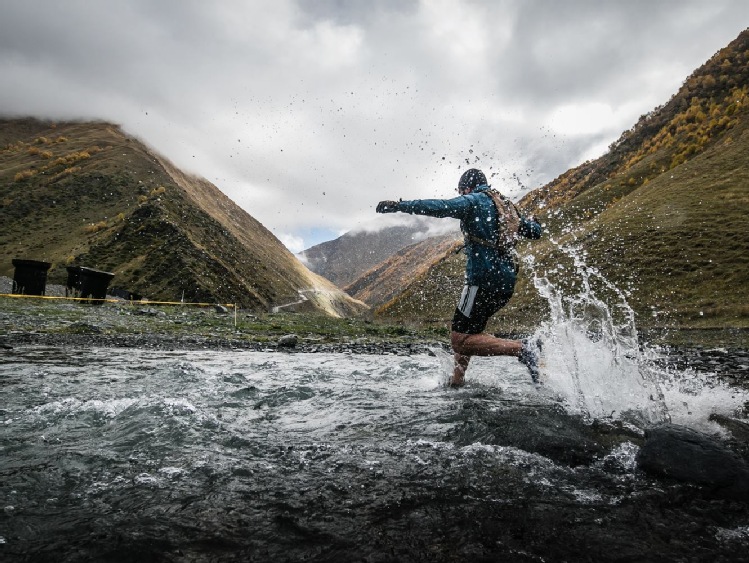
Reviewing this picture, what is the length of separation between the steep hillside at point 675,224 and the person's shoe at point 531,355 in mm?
3329

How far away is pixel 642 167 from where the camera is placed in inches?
2758

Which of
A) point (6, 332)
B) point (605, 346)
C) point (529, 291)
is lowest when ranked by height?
point (6, 332)

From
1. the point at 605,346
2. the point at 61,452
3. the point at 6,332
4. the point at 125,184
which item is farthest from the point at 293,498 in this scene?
the point at 125,184

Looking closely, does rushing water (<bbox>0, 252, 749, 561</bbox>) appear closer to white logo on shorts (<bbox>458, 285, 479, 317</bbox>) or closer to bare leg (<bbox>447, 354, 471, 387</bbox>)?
bare leg (<bbox>447, 354, 471, 387</bbox>)

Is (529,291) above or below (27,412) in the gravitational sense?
above

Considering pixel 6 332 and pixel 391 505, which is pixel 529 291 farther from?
pixel 391 505

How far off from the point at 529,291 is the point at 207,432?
136 feet

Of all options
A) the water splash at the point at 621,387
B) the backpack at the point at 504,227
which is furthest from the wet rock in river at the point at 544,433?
the backpack at the point at 504,227

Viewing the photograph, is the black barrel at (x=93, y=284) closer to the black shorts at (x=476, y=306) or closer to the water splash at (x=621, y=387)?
the black shorts at (x=476, y=306)

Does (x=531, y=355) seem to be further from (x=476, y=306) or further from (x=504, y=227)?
(x=504, y=227)

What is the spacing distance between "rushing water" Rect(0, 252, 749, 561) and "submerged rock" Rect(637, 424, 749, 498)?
0.71ft

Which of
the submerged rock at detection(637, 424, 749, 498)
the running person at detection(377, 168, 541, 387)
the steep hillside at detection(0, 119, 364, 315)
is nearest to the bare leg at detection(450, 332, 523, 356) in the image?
the running person at detection(377, 168, 541, 387)

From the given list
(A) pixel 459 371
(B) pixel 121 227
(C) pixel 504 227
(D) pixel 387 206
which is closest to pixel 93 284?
(A) pixel 459 371

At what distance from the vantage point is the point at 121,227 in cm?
7906
